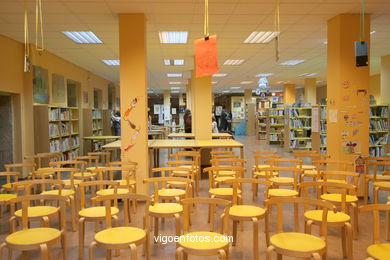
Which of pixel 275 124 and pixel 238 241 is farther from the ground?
pixel 275 124

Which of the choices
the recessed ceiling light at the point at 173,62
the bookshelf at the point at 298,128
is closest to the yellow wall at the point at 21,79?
the recessed ceiling light at the point at 173,62

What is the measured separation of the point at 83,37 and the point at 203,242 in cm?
612

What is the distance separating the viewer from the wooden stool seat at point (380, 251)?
240 centimetres

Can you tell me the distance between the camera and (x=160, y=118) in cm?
2688

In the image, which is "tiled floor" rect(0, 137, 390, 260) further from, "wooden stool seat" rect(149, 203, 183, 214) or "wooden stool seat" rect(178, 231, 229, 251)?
"wooden stool seat" rect(178, 231, 229, 251)

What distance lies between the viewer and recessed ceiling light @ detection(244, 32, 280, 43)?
729 centimetres

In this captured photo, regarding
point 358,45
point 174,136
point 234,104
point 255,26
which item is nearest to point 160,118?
point 234,104

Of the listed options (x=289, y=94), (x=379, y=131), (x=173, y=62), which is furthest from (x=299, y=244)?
(x=289, y=94)

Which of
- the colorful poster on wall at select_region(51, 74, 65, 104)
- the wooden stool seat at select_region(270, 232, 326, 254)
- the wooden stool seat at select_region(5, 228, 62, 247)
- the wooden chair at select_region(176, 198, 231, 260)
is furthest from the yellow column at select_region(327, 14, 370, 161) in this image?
the colorful poster on wall at select_region(51, 74, 65, 104)

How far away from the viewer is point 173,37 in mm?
7488

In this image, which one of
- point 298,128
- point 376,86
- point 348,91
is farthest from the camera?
point 376,86

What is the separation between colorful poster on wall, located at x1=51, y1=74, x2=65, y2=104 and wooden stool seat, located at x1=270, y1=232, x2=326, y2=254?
8304 mm

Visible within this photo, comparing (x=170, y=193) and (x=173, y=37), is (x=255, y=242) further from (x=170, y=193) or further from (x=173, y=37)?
(x=173, y=37)

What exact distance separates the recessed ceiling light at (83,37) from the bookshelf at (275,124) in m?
9.43
